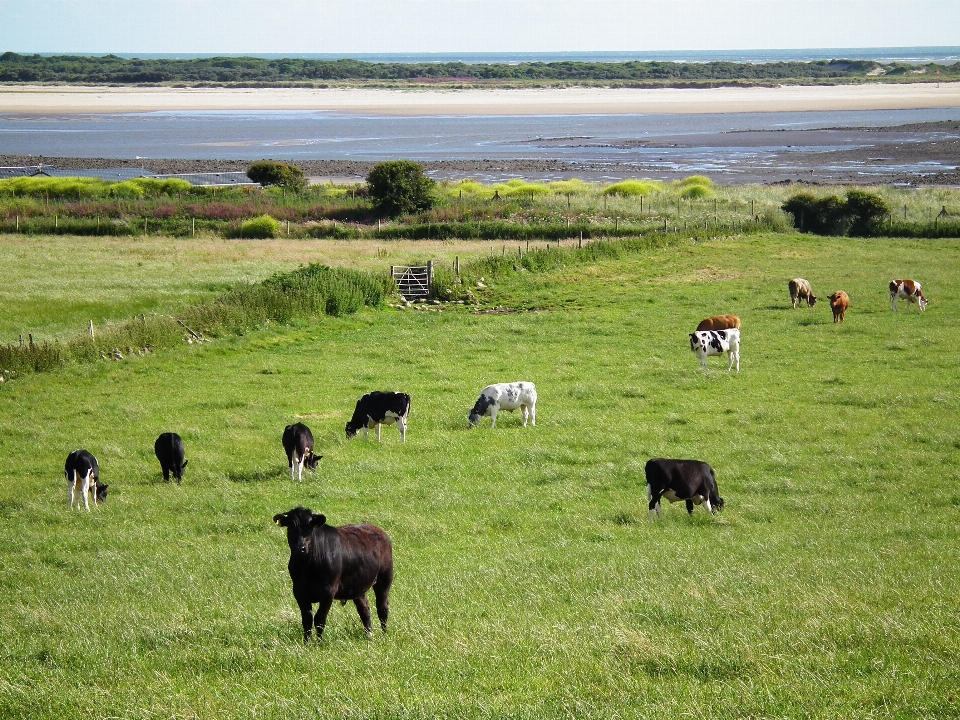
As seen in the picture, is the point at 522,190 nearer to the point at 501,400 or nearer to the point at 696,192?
the point at 696,192

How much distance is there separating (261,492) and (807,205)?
168 ft

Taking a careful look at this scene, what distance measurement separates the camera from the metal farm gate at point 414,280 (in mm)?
43909

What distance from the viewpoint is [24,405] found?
26.6 meters

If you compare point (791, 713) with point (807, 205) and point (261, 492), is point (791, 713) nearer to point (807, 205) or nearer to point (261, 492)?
point (261, 492)

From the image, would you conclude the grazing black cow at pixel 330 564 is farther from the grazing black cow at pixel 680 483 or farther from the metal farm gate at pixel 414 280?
the metal farm gate at pixel 414 280

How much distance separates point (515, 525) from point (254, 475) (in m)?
5.76

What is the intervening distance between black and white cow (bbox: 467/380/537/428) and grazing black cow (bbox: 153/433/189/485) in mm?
6658

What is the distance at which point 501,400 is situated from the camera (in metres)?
24.0

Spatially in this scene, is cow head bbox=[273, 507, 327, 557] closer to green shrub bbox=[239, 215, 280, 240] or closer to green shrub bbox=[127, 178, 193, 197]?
green shrub bbox=[239, 215, 280, 240]

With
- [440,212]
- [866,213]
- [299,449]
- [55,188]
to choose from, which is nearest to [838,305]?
[299,449]

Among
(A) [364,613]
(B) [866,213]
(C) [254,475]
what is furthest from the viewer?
(B) [866,213]

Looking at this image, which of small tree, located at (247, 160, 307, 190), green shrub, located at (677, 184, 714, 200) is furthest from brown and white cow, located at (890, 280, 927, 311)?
small tree, located at (247, 160, 307, 190)

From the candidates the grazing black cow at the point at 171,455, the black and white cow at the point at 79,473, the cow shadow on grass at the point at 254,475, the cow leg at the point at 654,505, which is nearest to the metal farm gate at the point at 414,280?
the cow shadow on grass at the point at 254,475

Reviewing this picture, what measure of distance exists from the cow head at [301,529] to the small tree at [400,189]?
5944 cm
